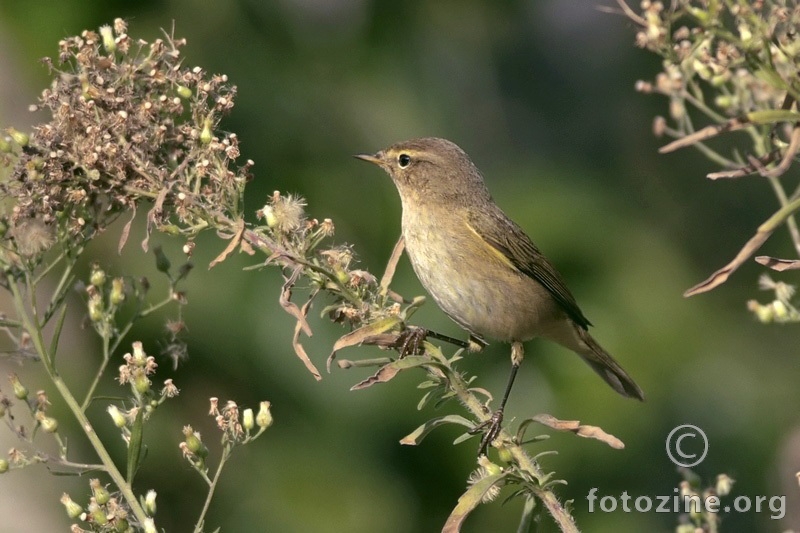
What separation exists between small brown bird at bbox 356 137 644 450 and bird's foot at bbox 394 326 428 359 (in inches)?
42.6

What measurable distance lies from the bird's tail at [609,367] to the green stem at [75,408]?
2.83m

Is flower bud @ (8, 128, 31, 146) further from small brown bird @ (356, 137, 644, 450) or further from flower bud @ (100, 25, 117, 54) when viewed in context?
small brown bird @ (356, 137, 644, 450)

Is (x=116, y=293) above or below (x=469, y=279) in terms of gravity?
below

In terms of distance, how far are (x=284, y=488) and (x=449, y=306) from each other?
9.92 feet

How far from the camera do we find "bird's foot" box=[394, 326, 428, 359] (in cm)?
290

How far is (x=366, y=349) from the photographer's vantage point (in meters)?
6.61

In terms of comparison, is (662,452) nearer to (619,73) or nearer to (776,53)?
(619,73)

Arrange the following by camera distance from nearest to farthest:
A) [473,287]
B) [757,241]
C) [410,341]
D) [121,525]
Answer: [757,241], [121,525], [410,341], [473,287]

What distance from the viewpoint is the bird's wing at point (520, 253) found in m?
4.66

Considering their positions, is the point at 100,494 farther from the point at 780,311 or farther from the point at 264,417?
the point at 780,311

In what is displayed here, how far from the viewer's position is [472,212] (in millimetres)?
4707

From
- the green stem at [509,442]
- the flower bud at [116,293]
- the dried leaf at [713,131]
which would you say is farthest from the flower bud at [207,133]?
the dried leaf at [713,131]

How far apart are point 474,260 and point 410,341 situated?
1.37 metres

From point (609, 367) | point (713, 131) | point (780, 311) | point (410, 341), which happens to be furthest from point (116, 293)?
point (609, 367)
